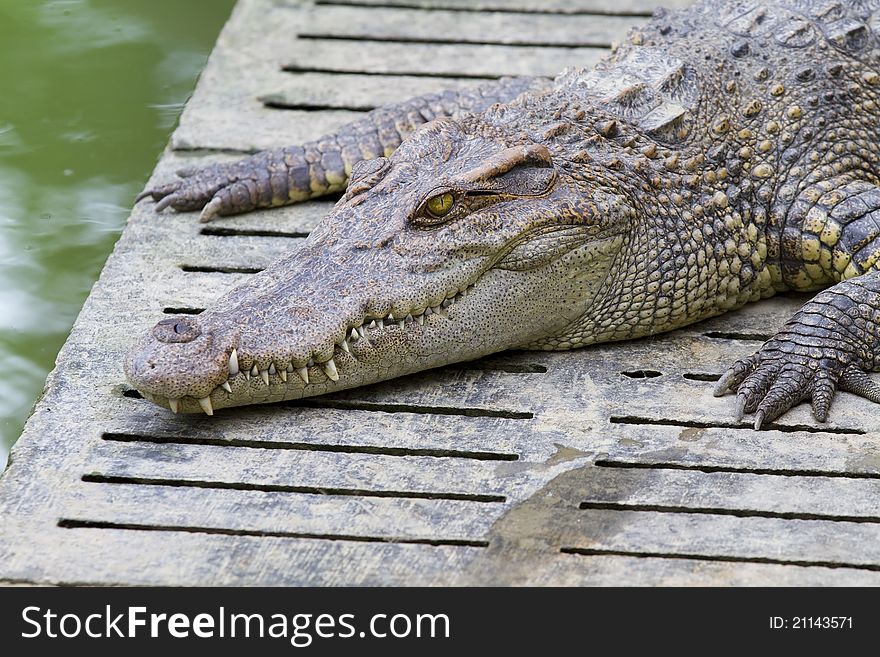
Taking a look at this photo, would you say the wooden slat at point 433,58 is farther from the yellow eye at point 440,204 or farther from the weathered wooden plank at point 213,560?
the weathered wooden plank at point 213,560

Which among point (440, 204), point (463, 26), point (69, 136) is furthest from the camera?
point (463, 26)

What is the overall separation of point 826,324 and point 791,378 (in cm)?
26

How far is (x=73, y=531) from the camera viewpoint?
11.2ft

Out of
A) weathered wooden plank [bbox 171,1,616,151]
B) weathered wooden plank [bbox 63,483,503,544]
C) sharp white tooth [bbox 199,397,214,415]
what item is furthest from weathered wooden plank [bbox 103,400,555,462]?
weathered wooden plank [bbox 171,1,616,151]

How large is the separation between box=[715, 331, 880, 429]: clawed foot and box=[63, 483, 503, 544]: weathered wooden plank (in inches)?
37.8

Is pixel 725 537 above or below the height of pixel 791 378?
below

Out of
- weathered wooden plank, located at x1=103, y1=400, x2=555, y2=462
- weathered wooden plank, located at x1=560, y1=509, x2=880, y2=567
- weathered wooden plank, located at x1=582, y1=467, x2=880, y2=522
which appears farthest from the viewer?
weathered wooden plank, located at x1=103, y1=400, x2=555, y2=462

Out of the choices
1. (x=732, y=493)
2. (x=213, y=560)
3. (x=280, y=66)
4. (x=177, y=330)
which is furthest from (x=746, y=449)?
(x=280, y=66)

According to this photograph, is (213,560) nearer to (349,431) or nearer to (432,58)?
(349,431)

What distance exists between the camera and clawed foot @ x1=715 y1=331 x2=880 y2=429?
3885 millimetres

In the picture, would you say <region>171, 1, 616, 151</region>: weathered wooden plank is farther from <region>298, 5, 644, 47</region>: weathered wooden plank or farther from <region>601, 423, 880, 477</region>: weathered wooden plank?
<region>601, 423, 880, 477</region>: weathered wooden plank

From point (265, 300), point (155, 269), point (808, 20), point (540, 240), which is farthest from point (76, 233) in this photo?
point (808, 20)

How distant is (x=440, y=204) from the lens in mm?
3916

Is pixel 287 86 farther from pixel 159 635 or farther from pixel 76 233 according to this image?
pixel 159 635
